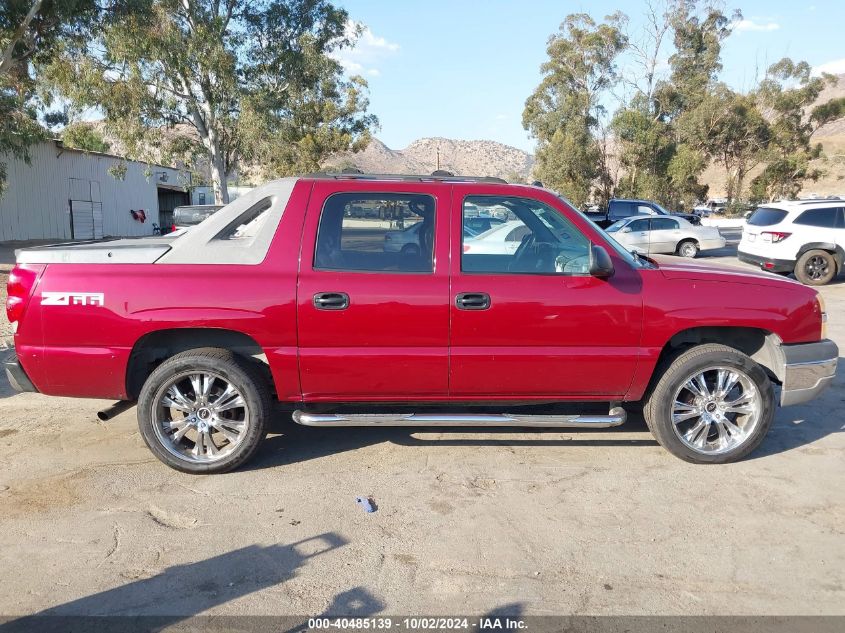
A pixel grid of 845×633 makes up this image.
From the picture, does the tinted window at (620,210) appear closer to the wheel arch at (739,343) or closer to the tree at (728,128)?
the tree at (728,128)

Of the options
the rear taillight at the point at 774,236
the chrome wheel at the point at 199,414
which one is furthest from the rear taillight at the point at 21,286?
the rear taillight at the point at 774,236

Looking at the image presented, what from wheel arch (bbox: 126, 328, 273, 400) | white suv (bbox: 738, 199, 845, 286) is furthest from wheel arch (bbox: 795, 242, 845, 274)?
wheel arch (bbox: 126, 328, 273, 400)

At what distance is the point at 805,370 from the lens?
14.6 ft

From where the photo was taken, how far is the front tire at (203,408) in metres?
4.20

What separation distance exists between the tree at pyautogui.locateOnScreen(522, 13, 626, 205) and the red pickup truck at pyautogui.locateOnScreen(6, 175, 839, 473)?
3618cm

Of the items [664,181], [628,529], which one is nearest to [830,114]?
[664,181]

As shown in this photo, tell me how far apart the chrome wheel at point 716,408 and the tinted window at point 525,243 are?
45.1 inches

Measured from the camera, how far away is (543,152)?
42.9 meters

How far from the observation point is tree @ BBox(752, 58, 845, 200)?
44688 millimetres

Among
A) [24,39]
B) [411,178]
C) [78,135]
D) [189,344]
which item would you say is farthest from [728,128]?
[189,344]

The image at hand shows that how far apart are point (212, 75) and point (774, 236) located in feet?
62.3

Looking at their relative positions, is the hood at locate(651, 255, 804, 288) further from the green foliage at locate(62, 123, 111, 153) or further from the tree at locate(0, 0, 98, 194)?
the green foliage at locate(62, 123, 111, 153)

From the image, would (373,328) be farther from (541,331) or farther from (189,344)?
(189,344)

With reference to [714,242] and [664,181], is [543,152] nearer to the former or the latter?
[664,181]
